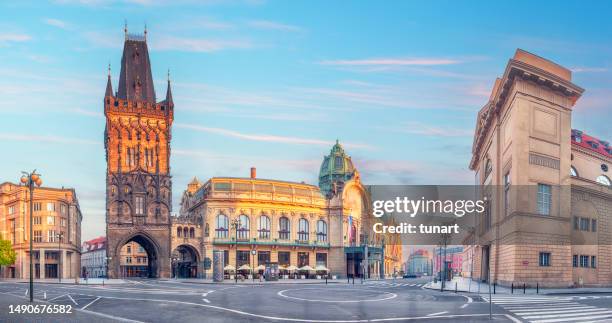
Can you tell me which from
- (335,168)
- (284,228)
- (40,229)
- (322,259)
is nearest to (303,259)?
(322,259)

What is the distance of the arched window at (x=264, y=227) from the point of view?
105 metres

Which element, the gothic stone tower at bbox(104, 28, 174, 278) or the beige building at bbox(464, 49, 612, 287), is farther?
the gothic stone tower at bbox(104, 28, 174, 278)

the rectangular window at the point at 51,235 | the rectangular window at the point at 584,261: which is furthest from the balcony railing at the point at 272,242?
the rectangular window at the point at 584,261

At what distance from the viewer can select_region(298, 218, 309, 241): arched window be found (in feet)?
356

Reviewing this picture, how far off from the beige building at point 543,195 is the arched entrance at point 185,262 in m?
55.1

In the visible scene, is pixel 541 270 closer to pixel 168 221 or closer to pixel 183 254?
pixel 168 221

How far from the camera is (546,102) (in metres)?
54.7

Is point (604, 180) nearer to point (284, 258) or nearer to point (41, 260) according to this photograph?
point (284, 258)

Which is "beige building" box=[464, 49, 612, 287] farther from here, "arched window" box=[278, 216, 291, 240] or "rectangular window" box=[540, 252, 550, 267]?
"arched window" box=[278, 216, 291, 240]

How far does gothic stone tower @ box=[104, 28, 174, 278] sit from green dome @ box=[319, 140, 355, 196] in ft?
138

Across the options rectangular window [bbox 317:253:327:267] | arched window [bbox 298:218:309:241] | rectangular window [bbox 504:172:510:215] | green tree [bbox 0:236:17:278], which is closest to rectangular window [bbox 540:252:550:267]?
rectangular window [bbox 504:172:510:215]

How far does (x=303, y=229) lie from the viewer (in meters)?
109

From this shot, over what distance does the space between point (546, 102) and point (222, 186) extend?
6020 centimetres

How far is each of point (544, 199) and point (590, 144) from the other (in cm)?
1980
